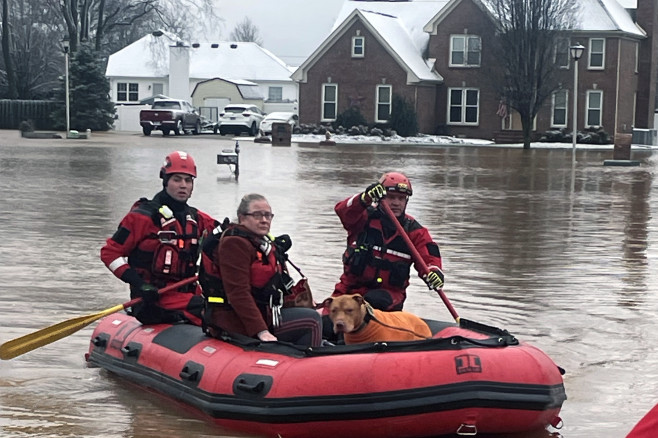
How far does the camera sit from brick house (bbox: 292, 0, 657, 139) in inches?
2200

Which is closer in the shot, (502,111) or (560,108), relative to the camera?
(502,111)

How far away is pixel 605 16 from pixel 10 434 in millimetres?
52979

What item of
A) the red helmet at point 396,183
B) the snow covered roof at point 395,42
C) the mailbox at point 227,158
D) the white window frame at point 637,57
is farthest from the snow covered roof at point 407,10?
the red helmet at point 396,183

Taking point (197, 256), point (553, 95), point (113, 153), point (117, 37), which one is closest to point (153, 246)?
point (197, 256)

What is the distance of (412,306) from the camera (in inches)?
451

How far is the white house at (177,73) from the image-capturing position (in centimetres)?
7381

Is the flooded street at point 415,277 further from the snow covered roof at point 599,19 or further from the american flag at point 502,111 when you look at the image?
the snow covered roof at point 599,19

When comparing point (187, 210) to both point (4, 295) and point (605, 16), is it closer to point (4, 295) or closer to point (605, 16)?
point (4, 295)

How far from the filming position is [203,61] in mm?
79312

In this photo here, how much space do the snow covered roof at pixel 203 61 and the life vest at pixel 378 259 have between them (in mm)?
64810

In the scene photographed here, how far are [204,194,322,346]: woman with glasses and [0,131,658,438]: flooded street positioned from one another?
67 cm

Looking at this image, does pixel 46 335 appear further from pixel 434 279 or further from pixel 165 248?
pixel 434 279

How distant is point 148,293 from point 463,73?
50504 mm

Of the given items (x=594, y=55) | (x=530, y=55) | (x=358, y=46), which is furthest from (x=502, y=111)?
(x=358, y=46)
